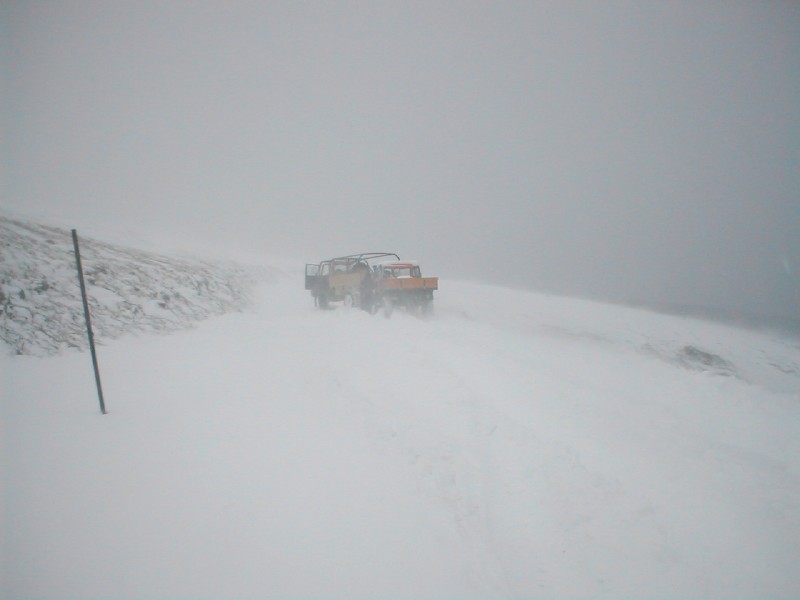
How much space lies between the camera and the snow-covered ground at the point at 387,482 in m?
2.95

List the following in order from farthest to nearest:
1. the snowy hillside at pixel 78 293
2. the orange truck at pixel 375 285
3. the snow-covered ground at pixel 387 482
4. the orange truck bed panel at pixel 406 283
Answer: the orange truck at pixel 375 285, the orange truck bed panel at pixel 406 283, the snowy hillside at pixel 78 293, the snow-covered ground at pixel 387 482

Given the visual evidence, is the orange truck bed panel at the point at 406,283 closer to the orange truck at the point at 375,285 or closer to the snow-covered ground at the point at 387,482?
the orange truck at the point at 375,285

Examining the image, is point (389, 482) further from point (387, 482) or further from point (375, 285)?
point (375, 285)

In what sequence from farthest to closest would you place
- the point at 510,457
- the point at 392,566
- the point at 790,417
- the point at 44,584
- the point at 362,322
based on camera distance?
1. the point at 362,322
2. the point at 790,417
3. the point at 510,457
4. the point at 392,566
5. the point at 44,584

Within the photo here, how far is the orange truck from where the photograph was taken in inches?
496

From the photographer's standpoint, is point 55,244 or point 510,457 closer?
point 510,457

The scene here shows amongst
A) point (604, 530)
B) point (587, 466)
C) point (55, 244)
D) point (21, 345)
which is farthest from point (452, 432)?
point (55, 244)

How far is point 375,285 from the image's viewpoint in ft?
→ 42.4

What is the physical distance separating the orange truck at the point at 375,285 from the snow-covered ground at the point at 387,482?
17.7 feet

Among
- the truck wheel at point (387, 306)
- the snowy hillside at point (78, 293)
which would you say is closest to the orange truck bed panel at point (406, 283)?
the truck wheel at point (387, 306)

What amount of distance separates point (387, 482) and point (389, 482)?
0.02m

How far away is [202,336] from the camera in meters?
9.39

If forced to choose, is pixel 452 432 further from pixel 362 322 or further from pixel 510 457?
pixel 362 322

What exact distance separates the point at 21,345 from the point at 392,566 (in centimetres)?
831
